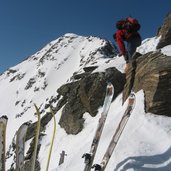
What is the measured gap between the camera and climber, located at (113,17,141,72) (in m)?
12.8

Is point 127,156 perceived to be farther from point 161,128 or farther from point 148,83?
point 148,83

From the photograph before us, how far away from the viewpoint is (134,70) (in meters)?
13.1

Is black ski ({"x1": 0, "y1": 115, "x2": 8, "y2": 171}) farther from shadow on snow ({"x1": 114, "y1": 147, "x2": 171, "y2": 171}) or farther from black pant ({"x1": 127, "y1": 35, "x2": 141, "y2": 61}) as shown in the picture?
black pant ({"x1": 127, "y1": 35, "x2": 141, "y2": 61})

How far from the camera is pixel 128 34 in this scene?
1296 cm

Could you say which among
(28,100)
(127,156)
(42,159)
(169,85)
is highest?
(28,100)

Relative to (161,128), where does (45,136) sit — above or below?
above

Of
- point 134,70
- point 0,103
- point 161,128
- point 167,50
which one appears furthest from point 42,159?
point 0,103

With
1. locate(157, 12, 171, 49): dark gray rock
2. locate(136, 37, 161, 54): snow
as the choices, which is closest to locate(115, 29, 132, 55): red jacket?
locate(157, 12, 171, 49): dark gray rock

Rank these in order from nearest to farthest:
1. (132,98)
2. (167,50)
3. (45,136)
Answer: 1. (132,98)
2. (167,50)
3. (45,136)

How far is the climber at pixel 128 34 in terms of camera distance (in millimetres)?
12797

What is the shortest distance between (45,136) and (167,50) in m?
17.3

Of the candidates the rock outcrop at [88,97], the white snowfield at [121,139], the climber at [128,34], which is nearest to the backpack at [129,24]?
the climber at [128,34]

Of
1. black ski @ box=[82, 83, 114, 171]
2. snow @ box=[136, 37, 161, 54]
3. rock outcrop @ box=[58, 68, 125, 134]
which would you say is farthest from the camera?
rock outcrop @ box=[58, 68, 125, 134]

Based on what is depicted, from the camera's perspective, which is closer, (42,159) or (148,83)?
(148,83)
